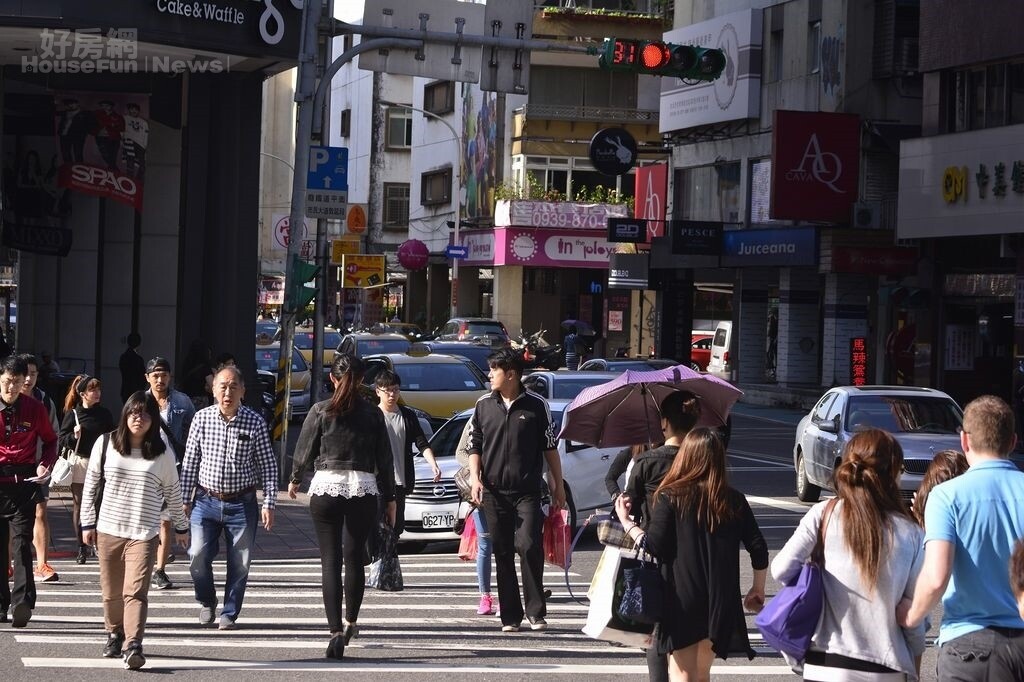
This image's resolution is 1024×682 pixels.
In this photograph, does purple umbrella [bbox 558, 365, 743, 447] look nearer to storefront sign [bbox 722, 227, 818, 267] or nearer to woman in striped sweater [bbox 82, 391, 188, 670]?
woman in striped sweater [bbox 82, 391, 188, 670]

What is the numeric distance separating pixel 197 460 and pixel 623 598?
14.1 ft

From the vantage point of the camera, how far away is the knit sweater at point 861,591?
6102mm

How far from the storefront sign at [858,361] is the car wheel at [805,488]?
17392 millimetres

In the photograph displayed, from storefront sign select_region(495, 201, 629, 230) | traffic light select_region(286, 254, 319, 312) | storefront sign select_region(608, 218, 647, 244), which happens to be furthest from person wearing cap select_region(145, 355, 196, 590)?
storefront sign select_region(495, 201, 629, 230)

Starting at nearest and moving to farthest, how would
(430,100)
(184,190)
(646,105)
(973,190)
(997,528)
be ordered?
(997,528) < (184,190) < (973,190) < (646,105) < (430,100)

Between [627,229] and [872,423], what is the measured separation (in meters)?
28.0

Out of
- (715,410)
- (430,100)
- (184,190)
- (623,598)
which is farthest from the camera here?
(430,100)

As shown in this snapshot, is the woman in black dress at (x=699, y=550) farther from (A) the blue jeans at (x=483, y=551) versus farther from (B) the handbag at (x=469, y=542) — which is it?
(B) the handbag at (x=469, y=542)

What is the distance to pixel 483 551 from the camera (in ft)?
38.5

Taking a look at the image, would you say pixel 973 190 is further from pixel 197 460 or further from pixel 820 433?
pixel 197 460

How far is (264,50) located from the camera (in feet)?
68.6

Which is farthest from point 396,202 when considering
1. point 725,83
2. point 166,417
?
point 166,417

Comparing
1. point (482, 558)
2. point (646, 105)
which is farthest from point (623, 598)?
point (646, 105)

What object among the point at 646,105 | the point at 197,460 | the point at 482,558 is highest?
the point at 646,105
